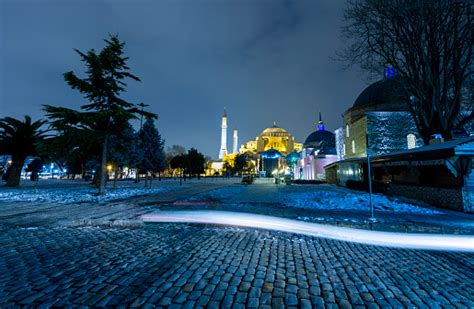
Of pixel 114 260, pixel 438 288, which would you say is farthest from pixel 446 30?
pixel 114 260

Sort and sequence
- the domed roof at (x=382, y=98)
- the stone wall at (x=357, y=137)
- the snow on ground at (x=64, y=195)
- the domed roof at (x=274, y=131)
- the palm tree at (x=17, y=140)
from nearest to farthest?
the snow on ground at (x=64, y=195), the palm tree at (x=17, y=140), the domed roof at (x=382, y=98), the stone wall at (x=357, y=137), the domed roof at (x=274, y=131)

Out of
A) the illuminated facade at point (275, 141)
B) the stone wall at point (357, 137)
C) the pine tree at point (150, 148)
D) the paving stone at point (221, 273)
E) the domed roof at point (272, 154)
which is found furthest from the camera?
the illuminated facade at point (275, 141)

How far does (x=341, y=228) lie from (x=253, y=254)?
3.96 metres

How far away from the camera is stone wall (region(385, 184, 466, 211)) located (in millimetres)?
10091

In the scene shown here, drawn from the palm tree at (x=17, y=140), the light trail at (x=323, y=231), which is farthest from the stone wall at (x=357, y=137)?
the palm tree at (x=17, y=140)

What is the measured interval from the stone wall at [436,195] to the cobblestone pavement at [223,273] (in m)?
7.90

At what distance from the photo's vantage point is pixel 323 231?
21.1ft

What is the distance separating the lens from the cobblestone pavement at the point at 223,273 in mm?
2682

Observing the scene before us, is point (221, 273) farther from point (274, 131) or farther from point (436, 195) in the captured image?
point (274, 131)

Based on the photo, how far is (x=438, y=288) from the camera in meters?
3.09

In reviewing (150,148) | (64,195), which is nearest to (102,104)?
(64,195)

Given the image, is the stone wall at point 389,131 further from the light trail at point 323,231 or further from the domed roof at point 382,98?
the light trail at point 323,231

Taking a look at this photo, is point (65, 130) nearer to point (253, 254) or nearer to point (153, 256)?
point (153, 256)

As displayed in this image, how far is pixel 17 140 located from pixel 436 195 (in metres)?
42.1
